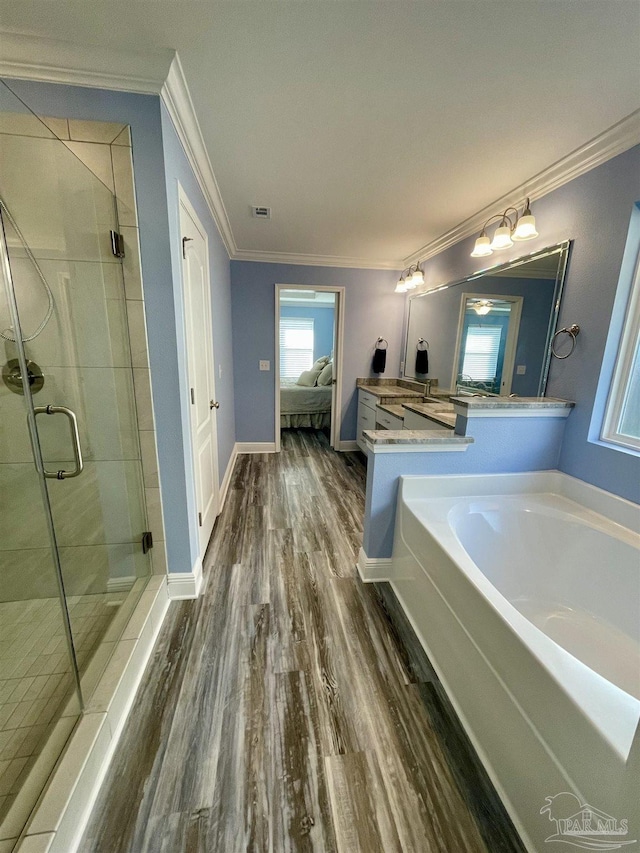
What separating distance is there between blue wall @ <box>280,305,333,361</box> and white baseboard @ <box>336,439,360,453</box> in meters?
3.49

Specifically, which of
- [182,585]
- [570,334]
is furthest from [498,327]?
[182,585]

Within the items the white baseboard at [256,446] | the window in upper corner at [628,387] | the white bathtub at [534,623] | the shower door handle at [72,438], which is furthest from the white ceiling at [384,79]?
the white baseboard at [256,446]

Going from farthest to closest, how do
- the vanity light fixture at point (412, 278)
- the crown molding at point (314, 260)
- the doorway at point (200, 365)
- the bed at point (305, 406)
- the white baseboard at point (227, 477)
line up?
the bed at point (305, 406) → the crown molding at point (314, 260) → the vanity light fixture at point (412, 278) → the white baseboard at point (227, 477) → the doorway at point (200, 365)

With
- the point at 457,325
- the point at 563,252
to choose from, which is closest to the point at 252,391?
the point at 457,325

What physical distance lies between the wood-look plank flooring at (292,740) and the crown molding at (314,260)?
3.23 metres

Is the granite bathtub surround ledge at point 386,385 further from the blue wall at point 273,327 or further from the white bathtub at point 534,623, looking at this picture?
the white bathtub at point 534,623

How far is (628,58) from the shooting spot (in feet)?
3.78

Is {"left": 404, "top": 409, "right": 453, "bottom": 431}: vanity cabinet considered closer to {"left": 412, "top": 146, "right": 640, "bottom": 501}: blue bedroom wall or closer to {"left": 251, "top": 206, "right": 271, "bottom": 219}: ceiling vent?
{"left": 412, "top": 146, "right": 640, "bottom": 501}: blue bedroom wall

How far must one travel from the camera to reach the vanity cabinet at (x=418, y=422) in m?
2.50

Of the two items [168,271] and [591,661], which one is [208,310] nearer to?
[168,271]

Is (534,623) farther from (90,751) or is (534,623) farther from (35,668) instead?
(35,668)

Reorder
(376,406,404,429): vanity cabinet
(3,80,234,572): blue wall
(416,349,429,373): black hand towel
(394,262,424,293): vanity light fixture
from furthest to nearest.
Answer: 1. (416,349,429,373): black hand towel
2. (394,262,424,293): vanity light fixture
3. (376,406,404,429): vanity cabinet
4. (3,80,234,572): blue wall

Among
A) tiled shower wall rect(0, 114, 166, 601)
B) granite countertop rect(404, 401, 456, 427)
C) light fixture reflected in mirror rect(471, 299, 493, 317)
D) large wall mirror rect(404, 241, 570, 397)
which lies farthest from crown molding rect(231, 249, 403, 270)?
tiled shower wall rect(0, 114, 166, 601)

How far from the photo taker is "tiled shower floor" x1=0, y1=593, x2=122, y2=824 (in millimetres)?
967
